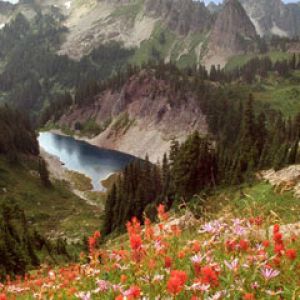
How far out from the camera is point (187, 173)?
7944 centimetres

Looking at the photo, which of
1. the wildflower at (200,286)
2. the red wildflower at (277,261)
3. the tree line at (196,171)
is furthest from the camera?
the tree line at (196,171)

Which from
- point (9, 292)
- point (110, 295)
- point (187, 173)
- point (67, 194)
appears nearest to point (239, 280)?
point (110, 295)

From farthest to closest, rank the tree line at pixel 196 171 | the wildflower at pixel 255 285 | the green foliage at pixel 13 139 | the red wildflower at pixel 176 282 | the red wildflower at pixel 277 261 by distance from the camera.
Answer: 1. the green foliage at pixel 13 139
2. the tree line at pixel 196 171
3. the red wildflower at pixel 277 261
4. the wildflower at pixel 255 285
5. the red wildflower at pixel 176 282

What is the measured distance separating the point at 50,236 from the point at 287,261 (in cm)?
9751

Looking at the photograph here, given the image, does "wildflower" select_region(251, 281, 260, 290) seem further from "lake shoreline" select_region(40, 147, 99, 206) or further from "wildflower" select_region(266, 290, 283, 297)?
"lake shoreline" select_region(40, 147, 99, 206)

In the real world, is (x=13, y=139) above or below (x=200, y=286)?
below

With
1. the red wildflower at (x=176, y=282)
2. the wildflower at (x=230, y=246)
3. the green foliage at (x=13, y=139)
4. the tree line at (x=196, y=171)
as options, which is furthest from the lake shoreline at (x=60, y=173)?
the red wildflower at (x=176, y=282)

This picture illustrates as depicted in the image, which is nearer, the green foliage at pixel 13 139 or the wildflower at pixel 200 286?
the wildflower at pixel 200 286

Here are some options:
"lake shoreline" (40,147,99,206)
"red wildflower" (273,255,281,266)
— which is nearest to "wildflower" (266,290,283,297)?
"red wildflower" (273,255,281,266)

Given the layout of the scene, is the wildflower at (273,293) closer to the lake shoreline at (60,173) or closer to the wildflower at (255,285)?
the wildflower at (255,285)

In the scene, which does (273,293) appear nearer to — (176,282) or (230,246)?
(176,282)

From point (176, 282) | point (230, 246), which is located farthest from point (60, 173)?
point (176, 282)

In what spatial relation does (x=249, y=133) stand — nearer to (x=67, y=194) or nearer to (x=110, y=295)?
(x=67, y=194)

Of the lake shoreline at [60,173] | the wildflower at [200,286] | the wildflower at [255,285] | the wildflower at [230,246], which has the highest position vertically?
the wildflower at [200,286]
